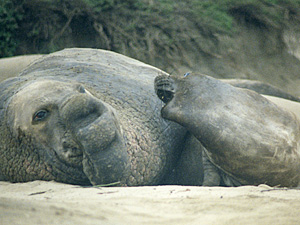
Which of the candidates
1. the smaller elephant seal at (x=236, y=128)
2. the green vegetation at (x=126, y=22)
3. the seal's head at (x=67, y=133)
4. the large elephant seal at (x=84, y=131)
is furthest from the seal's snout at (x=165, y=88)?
the green vegetation at (x=126, y=22)

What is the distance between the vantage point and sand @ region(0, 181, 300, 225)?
162cm

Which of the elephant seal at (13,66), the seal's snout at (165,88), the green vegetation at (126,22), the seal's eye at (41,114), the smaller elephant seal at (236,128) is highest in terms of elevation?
the seal's eye at (41,114)

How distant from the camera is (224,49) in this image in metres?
9.38

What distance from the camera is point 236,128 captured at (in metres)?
2.95

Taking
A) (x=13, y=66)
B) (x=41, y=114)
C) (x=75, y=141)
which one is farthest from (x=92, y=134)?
(x=13, y=66)

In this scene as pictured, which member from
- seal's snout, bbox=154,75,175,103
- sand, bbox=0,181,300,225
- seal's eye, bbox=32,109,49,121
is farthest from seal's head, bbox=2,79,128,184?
seal's snout, bbox=154,75,175,103

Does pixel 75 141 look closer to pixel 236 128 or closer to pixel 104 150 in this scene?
pixel 104 150

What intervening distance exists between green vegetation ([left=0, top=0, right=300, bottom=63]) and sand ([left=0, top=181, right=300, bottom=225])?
21.7 ft

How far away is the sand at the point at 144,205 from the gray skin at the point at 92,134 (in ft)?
0.45

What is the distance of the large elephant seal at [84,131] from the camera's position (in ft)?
7.75

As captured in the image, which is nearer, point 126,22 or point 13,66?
point 13,66

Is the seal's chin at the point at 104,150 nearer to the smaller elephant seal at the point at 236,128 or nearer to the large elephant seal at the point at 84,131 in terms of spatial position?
the large elephant seal at the point at 84,131

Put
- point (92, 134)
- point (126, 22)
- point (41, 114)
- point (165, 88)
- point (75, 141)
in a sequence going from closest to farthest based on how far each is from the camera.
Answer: point (92, 134) → point (75, 141) → point (41, 114) → point (165, 88) → point (126, 22)

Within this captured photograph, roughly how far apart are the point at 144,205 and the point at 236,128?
1.21 meters
